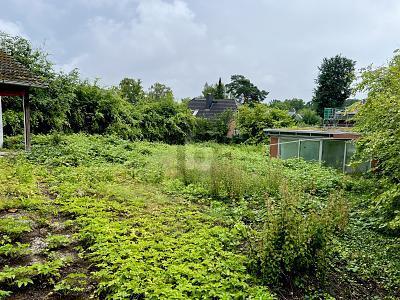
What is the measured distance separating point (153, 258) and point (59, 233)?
154cm

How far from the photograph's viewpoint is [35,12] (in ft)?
30.1

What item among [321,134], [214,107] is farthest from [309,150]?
[214,107]

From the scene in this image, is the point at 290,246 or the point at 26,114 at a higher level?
the point at 26,114

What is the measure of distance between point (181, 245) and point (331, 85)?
128 ft

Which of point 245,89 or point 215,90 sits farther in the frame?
point 245,89

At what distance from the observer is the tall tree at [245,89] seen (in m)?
62.4

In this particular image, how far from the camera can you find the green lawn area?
3170 mm

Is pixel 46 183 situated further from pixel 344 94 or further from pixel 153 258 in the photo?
pixel 344 94

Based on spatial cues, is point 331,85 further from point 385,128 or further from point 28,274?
point 28,274

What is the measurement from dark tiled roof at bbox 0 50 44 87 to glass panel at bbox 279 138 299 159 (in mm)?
10591

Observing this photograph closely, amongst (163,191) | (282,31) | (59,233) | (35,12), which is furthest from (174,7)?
(59,233)

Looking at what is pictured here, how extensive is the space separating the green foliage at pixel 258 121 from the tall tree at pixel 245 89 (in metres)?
37.2

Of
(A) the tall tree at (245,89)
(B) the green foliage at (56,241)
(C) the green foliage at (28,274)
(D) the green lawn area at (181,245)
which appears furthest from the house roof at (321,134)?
(A) the tall tree at (245,89)

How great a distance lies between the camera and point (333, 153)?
13.5 metres
